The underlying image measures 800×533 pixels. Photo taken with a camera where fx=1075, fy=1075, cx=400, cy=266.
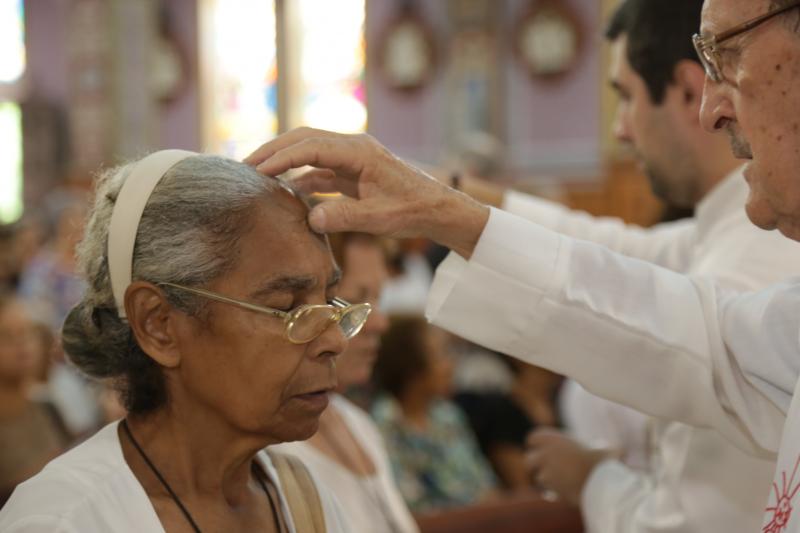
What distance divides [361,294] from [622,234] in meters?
0.75

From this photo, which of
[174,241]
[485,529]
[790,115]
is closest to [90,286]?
[174,241]

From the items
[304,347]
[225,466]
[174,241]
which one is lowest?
[225,466]

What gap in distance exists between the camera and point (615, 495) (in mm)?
2500

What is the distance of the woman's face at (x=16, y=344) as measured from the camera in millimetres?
4602

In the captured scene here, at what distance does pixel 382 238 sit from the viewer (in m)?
3.06

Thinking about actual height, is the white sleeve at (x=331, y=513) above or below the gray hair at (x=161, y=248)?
below

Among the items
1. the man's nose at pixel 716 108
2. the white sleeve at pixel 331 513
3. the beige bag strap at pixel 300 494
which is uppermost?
the man's nose at pixel 716 108

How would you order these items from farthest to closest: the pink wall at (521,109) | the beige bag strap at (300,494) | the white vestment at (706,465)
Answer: the pink wall at (521,109) → the white vestment at (706,465) → the beige bag strap at (300,494)

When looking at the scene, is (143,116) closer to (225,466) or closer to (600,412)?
(600,412)

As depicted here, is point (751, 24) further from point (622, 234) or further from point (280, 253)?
point (622, 234)

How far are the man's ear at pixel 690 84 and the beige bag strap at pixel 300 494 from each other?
125 centimetres

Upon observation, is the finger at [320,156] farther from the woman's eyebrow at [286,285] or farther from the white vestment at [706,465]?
the white vestment at [706,465]

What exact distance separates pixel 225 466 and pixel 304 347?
0.26 meters

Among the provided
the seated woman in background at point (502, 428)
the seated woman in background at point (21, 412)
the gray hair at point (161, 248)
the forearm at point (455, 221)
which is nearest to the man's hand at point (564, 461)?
the forearm at point (455, 221)
